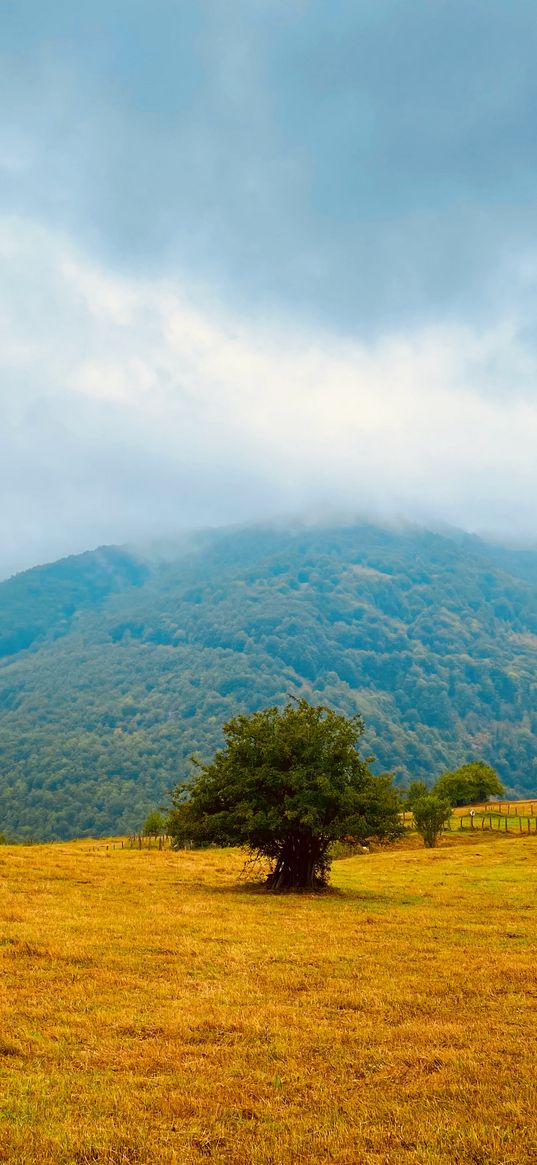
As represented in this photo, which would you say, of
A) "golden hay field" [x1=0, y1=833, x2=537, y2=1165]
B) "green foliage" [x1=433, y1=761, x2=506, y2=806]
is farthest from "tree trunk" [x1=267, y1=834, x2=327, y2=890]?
"green foliage" [x1=433, y1=761, x2=506, y2=806]

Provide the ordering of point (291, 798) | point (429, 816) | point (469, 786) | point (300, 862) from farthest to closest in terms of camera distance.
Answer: point (469, 786), point (429, 816), point (300, 862), point (291, 798)

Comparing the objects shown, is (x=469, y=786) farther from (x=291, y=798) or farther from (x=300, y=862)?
(x=291, y=798)

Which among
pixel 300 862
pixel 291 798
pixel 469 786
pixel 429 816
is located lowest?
pixel 429 816

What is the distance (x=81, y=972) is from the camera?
16125 millimetres

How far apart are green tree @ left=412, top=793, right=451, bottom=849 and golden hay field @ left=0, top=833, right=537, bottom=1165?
155 ft

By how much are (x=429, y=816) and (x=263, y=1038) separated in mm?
64511

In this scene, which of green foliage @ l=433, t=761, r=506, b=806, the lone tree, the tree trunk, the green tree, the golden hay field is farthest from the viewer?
green foliage @ l=433, t=761, r=506, b=806

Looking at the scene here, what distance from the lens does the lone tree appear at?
32.4m

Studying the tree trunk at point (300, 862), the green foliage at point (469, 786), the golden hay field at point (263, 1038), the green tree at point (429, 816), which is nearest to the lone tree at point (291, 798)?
the tree trunk at point (300, 862)

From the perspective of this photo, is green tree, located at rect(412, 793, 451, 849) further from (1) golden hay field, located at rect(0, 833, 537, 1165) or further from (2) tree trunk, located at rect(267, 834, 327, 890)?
(1) golden hay field, located at rect(0, 833, 537, 1165)

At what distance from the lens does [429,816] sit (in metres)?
71.6

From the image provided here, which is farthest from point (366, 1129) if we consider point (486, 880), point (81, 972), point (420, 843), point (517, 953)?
point (420, 843)

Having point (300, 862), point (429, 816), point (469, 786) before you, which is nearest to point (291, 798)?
point (300, 862)

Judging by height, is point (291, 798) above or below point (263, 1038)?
above
